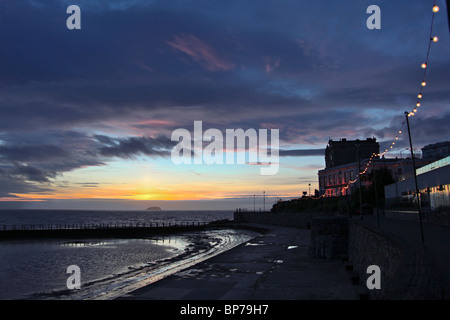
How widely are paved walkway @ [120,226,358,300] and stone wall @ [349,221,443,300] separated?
10.1 feet

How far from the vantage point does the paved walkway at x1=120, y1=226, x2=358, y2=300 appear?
1928 centimetres

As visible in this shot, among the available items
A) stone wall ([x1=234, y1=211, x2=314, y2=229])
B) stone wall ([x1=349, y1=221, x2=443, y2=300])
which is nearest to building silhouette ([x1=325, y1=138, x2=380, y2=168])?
stone wall ([x1=234, y1=211, x2=314, y2=229])

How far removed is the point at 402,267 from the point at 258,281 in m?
15.3

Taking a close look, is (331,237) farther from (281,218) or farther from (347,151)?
(347,151)

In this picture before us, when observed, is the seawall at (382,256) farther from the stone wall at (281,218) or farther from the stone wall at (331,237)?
the stone wall at (281,218)

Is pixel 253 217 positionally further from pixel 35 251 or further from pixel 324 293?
pixel 324 293

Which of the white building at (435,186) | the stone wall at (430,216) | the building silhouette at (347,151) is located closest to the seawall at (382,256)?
the stone wall at (430,216)

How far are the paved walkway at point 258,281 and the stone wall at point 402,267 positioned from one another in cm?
307

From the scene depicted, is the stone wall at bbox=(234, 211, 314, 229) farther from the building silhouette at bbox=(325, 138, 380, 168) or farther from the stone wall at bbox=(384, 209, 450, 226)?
the building silhouette at bbox=(325, 138, 380, 168)

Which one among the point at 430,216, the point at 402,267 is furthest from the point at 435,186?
the point at 402,267

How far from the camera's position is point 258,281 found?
75.9ft

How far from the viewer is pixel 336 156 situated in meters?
126
